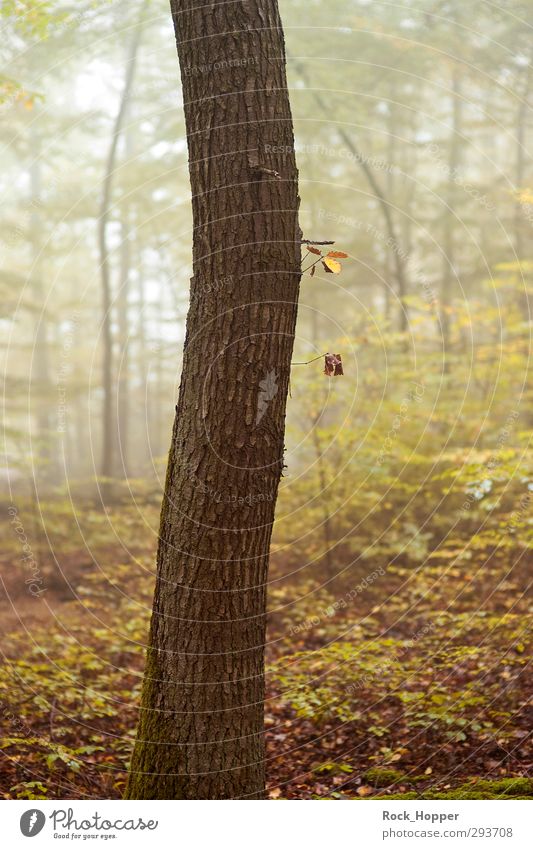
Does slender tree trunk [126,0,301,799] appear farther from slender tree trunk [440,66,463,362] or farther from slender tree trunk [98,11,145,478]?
slender tree trunk [98,11,145,478]

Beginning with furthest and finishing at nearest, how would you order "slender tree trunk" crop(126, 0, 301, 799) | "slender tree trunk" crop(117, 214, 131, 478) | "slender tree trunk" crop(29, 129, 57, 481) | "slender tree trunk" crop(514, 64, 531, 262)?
"slender tree trunk" crop(117, 214, 131, 478) → "slender tree trunk" crop(29, 129, 57, 481) → "slender tree trunk" crop(514, 64, 531, 262) → "slender tree trunk" crop(126, 0, 301, 799)

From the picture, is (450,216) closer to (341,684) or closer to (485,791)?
(341,684)

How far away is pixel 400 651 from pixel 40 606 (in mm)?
4458

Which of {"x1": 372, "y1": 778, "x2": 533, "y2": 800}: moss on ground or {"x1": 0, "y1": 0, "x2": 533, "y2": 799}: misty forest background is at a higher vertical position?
{"x1": 0, "y1": 0, "x2": 533, "y2": 799}: misty forest background

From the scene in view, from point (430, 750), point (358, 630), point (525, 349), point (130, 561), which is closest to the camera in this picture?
point (430, 750)

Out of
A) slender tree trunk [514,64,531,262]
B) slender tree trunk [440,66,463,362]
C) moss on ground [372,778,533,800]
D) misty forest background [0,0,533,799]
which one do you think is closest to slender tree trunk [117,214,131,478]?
misty forest background [0,0,533,799]

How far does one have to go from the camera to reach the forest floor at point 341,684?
3.86 m

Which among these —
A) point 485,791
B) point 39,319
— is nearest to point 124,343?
point 39,319

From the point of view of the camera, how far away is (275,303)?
2930mm

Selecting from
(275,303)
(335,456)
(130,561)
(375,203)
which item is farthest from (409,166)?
(275,303)

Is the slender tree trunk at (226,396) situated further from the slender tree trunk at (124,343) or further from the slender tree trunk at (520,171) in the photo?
the slender tree trunk at (124,343)

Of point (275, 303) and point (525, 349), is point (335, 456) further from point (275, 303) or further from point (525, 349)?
point (275, 303)

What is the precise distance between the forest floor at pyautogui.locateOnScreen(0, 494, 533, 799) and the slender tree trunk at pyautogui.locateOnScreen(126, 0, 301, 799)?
44.9 inches

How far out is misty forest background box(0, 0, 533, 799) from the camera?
4492 mm
